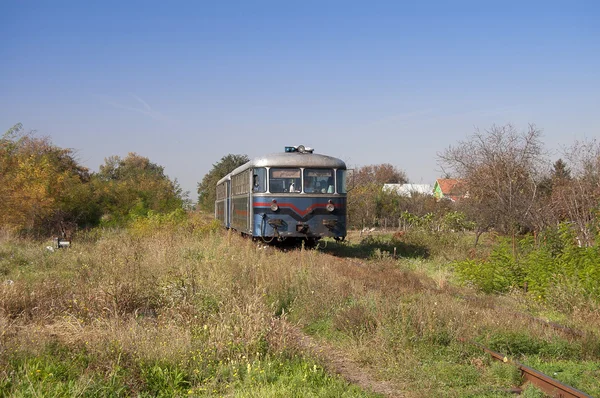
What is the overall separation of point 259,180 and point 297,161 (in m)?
1.22

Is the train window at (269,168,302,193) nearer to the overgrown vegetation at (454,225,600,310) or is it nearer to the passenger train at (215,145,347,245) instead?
the passenger train at (215,145,347,245)

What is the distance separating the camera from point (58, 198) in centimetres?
2480

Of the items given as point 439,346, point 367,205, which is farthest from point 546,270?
point 367,205

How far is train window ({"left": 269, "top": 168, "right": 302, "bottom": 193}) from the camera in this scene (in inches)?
687

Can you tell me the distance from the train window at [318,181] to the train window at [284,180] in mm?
228

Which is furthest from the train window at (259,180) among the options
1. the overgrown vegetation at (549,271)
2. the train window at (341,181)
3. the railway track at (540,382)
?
the railway track at (540,382)

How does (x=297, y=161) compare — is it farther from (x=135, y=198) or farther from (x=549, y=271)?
(x=135, y=198)

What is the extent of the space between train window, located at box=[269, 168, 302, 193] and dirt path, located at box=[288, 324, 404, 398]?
9.41 m

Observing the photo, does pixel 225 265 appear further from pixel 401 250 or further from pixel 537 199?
pixel 537 199

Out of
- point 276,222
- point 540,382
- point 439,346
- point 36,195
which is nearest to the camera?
point 540,382

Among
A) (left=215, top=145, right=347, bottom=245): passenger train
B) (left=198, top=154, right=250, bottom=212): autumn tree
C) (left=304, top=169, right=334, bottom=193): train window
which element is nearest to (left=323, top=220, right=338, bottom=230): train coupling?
(left=215, top=145, right=347, bottom=245): passenger train

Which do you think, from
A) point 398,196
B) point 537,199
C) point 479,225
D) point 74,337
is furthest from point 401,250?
point 398,196

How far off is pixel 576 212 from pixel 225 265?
9179mm

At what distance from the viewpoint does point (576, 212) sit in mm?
15320
